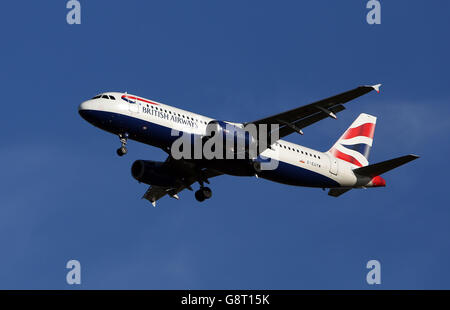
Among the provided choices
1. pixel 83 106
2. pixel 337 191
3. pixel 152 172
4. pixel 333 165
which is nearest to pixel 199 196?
pixel 152 172

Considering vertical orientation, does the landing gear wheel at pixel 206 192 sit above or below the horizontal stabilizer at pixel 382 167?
below

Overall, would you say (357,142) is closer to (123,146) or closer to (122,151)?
(123,146)

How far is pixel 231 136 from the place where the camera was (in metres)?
51.2

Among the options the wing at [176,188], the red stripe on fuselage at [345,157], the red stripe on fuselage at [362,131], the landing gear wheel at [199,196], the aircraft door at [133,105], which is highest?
the red stripe on fuselage at [362,131]

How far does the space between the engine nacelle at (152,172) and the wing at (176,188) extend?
71cm

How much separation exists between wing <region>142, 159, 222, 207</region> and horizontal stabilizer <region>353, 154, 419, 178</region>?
1019 centimetres

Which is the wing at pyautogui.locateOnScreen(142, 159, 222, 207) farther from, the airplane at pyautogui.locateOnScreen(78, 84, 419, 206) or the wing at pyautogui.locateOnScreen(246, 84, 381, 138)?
the wing at pyautogui.locateOnScreen(246, 84, 381, 138)

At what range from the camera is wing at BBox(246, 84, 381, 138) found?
4884 centimetres

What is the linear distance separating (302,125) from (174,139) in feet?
26.7

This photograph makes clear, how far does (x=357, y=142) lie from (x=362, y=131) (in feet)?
5.33

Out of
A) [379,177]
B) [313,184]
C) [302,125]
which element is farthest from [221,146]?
[379,177]

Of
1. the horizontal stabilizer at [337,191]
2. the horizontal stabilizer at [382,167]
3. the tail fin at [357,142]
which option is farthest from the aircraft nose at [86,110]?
the horizontal stabilizer at [382,167]

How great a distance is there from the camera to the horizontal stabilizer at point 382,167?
54728 mm

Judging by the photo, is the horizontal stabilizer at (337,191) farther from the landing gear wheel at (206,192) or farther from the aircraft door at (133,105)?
the aircraft door at (133,105)
